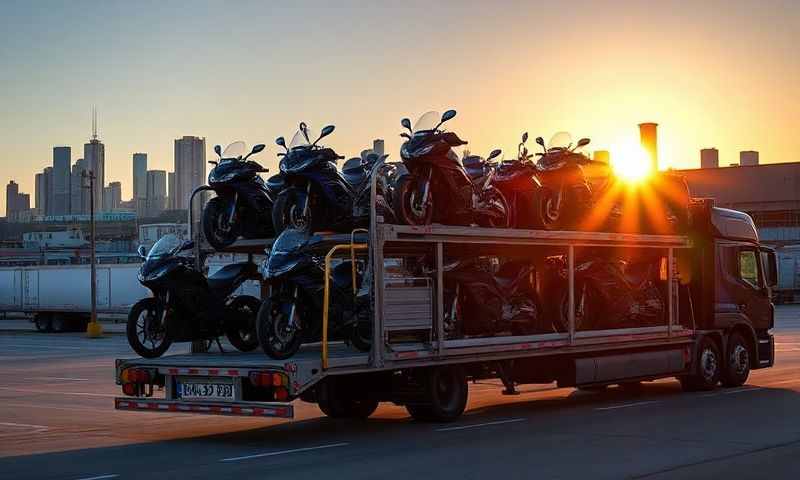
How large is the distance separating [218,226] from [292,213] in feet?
5.01

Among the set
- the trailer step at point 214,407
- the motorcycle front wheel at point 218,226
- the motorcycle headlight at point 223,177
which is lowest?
the trailer step at point 214,407

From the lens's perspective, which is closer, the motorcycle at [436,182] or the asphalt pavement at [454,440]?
the asphalt pavement at [454,440]

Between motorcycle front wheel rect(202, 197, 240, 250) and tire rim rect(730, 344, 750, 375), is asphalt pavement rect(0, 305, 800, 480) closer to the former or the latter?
tire rim rect(730, 344, 750, 375)

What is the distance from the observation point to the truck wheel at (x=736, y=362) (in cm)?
1973

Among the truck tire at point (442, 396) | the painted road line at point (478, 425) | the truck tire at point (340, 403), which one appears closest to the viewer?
the painted road line at point (478, 425)

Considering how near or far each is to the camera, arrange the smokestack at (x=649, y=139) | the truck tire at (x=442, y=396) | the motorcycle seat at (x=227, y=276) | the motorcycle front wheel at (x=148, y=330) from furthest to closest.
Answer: the smokestack at (x=649, y=139), the motorcycle seat at (x=227, y=276), the motorcycle front wheel at (x=148, y=330), the truck tire at (x=442, y=396)

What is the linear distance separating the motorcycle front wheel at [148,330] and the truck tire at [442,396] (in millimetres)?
3049

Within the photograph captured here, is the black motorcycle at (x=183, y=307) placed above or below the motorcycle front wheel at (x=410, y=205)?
below

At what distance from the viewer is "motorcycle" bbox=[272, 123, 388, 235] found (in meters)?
14.6

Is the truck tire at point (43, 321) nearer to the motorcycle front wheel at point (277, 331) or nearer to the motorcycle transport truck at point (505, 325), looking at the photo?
the motorcycle transport truck at point (505, 325)

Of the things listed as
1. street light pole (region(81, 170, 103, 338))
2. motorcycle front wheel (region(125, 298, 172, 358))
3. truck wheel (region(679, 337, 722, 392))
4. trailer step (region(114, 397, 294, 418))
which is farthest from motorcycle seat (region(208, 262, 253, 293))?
street light pole (region(81, 170, 103, 338))

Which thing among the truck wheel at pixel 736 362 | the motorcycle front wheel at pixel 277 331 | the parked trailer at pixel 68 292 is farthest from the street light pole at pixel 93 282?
the motorcycle front wheel at pixel 277 331

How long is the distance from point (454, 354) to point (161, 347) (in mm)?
3501

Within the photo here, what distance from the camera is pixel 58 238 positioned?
127562mm
